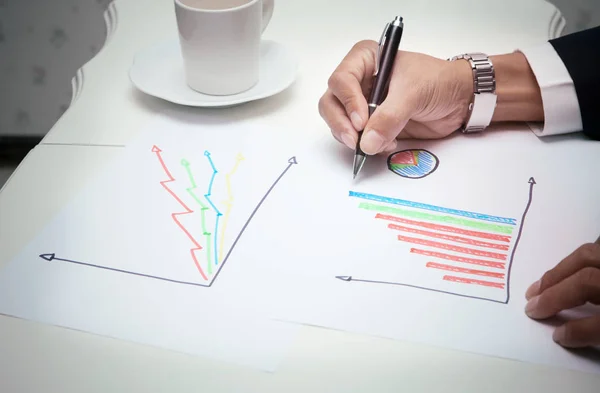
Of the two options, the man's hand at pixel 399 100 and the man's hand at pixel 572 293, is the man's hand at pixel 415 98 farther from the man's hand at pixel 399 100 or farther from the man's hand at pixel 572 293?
the man's hand at pixel 572 293

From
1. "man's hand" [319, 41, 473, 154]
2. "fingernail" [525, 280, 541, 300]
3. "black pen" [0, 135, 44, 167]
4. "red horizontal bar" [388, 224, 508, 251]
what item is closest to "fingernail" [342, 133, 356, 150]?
"man's hand" [319, 41, 473, 154]

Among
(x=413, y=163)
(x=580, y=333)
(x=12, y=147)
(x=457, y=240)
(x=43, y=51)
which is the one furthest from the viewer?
(x=12, y=147)

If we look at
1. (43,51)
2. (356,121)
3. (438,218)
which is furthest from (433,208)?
(43,51)

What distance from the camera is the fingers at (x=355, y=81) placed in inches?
24.1

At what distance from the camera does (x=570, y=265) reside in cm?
47

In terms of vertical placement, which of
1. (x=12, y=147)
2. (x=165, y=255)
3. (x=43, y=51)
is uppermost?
(x=165, y=255)

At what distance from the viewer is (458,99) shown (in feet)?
2.21

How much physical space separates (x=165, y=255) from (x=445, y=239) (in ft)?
0.84

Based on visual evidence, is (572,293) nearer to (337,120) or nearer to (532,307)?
(532,307)

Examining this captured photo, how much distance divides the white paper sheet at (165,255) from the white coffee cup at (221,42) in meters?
0.08

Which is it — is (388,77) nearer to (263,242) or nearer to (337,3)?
(263,242)

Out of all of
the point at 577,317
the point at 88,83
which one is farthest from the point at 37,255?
the point at 577,317

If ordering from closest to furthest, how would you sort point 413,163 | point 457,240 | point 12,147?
1. point 457,240
2. point 413,163
3. point 12,147

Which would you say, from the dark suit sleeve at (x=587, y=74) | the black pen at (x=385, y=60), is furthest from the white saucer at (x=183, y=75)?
the dark suit sleeve at (x=587, y=74)
